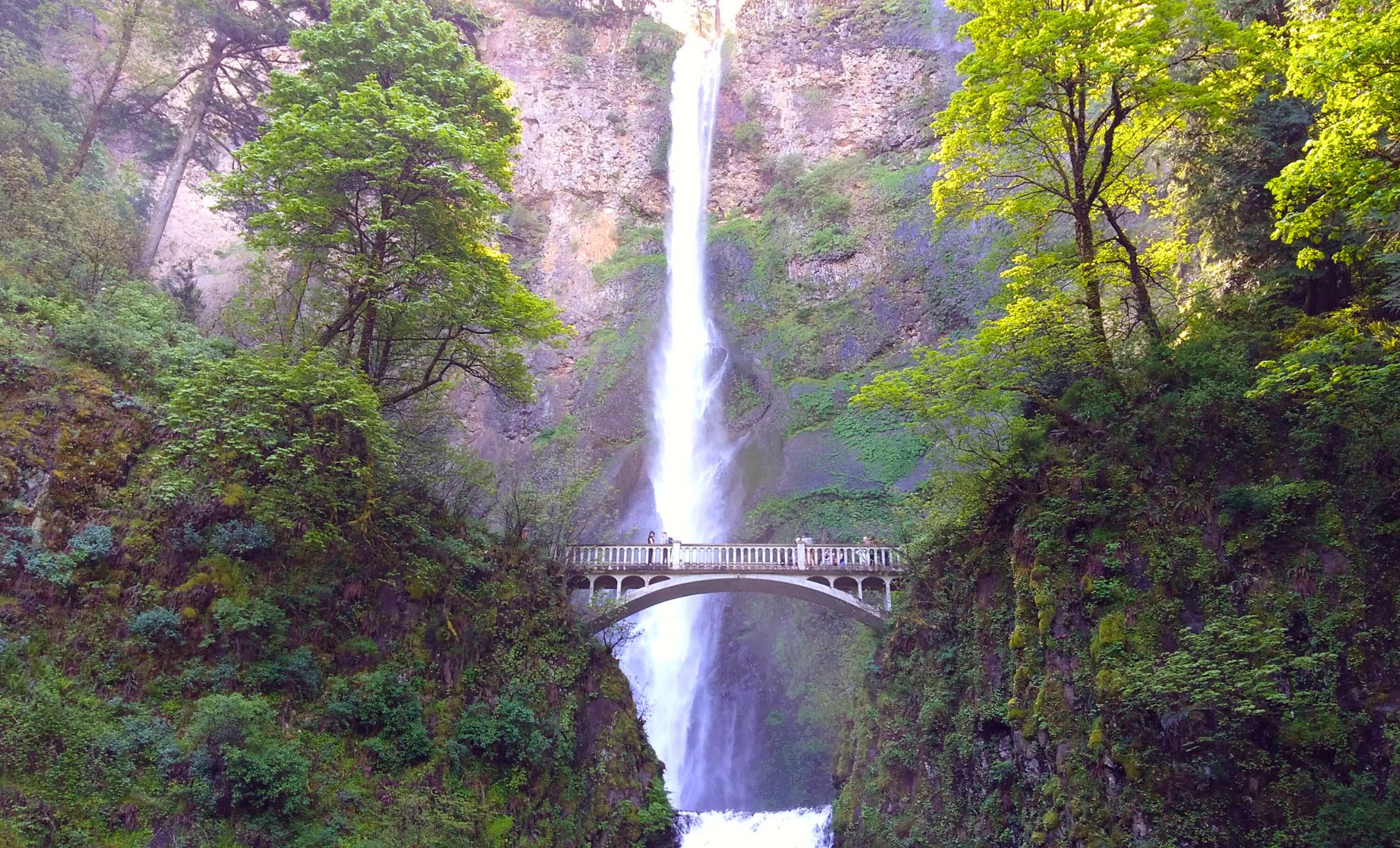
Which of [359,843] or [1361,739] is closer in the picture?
[1361,739]

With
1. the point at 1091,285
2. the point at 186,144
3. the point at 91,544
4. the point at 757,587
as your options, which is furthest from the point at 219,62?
the point at 1091,285

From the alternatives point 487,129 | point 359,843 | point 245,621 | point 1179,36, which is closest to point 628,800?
point 359,843

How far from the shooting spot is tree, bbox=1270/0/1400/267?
7574 mm

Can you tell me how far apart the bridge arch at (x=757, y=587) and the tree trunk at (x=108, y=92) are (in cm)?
1535

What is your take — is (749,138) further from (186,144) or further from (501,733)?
(501,733)

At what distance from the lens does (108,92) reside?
18.7m

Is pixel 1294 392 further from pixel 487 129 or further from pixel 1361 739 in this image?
pixel 487 129

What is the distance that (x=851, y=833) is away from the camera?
19344 mm

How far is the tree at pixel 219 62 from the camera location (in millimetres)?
19000

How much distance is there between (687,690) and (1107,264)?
73.6ft

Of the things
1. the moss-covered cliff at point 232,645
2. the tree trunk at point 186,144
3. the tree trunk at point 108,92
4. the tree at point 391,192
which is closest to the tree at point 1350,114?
the tree at point 391,192

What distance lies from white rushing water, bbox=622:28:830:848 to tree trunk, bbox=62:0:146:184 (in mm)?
20606

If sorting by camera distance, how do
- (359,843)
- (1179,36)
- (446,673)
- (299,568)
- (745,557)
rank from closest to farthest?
(359,843) < (1179,36) < (299,568) < (446,673) < (745,557)

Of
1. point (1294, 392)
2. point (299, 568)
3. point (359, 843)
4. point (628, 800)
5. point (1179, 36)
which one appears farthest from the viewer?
point (628, 800)
